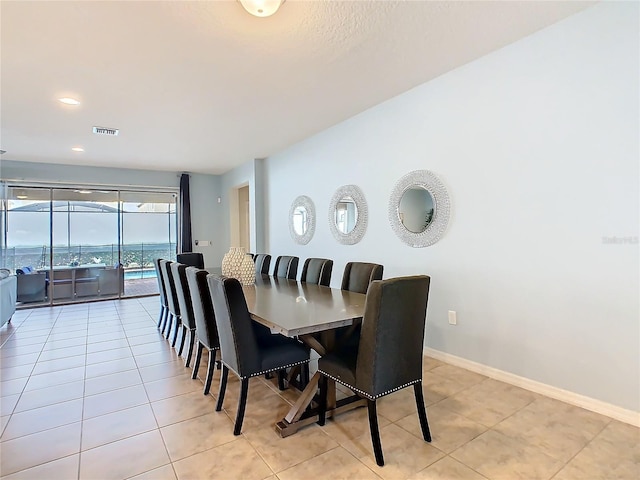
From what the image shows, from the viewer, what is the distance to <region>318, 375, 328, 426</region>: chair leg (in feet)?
7.40

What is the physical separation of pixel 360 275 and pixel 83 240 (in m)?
6.34

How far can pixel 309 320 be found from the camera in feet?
6.75

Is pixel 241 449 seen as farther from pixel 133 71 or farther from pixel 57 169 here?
pixel 57 169

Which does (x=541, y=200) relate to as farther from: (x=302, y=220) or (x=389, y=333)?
(x=302, y=220)

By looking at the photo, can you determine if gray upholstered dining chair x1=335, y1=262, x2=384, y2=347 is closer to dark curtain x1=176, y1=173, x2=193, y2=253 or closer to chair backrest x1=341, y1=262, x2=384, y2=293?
chair backrest x1=341, y1=262, x2=384, y2=293

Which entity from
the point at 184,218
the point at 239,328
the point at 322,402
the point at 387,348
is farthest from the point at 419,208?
the point at 184,218

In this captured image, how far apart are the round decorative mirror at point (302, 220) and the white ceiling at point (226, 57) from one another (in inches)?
47.1

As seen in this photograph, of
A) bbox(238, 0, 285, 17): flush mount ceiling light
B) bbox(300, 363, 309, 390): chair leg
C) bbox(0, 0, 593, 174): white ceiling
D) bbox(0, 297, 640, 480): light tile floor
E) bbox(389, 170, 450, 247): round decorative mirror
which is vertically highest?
bbox(0, 0, 593, 174): white ceiling

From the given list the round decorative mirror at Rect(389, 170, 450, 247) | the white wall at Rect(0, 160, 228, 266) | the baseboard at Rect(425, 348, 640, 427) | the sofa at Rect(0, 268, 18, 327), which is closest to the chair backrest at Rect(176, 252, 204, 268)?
the sofa at Rect(0, 268, 18, 327)

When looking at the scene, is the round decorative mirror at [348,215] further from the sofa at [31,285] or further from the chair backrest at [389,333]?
the sofa at [31,285]

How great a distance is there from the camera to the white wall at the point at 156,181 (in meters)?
6.36

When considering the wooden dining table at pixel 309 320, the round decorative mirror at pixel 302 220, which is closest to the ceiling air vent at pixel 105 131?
the round decorative mirror at pixel 302 220

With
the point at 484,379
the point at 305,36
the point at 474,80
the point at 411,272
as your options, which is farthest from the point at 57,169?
the point at 484,379

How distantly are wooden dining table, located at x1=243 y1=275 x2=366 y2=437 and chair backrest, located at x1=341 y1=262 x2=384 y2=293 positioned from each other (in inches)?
9.2
